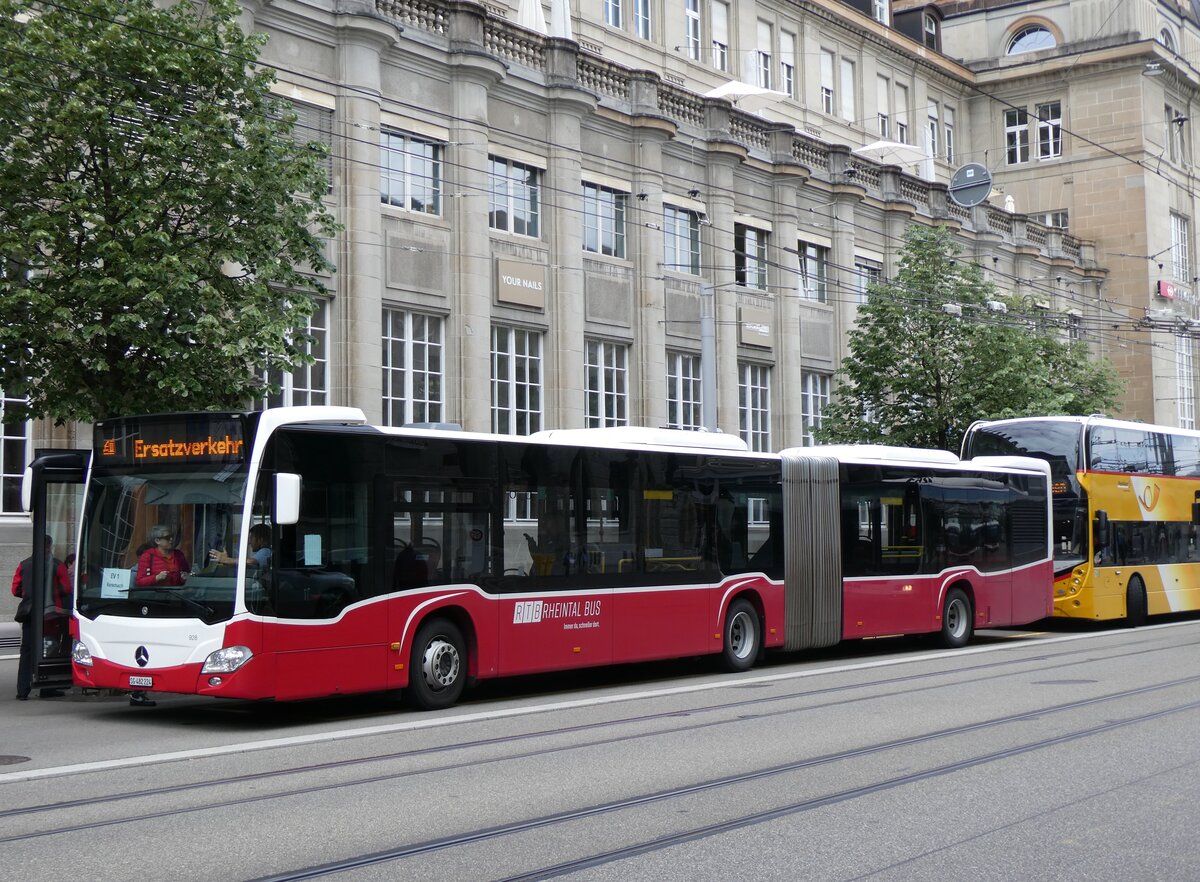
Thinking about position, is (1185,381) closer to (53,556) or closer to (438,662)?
(438,662)

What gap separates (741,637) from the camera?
1900 cm

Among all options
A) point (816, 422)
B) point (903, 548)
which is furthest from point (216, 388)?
point (816, 422)

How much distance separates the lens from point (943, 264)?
3356 centimetres

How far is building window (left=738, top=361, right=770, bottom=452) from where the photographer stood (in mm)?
37156

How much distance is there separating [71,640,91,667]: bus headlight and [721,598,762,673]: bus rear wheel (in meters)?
7.96

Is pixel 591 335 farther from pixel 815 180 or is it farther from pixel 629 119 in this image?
pixel 815 180

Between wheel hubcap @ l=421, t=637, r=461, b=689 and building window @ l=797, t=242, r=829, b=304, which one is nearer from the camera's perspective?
wheel hubcap @ l=421, t=637, r=461, b=689

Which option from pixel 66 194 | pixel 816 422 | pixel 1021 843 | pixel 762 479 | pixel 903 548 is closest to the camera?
pixel 1021 843

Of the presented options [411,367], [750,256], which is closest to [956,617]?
[411,367]

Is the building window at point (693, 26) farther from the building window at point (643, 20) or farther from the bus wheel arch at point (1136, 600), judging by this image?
the bus wheel arch at point (1136, 600)

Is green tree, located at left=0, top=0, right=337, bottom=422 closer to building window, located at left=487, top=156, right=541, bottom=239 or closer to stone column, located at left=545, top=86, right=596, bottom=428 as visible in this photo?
building window, located at left=487, top=156, right=541, bottom=239

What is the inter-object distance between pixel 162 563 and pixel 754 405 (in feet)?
85.1

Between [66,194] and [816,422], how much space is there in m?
25.9

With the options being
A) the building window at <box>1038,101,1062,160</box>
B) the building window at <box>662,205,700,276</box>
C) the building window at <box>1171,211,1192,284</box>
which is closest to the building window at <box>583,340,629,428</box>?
the building window at <box>662,205,700,276</box>
